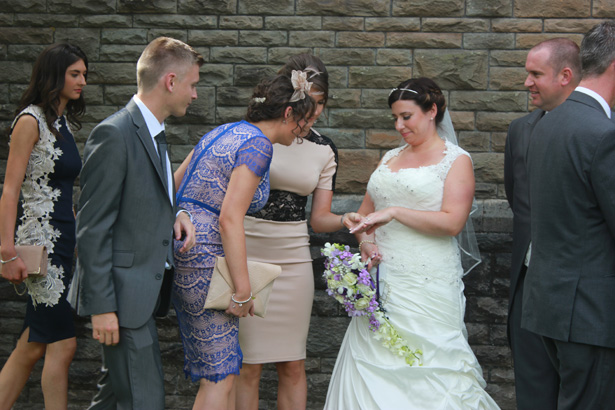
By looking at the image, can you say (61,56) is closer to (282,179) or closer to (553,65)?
(282,179)

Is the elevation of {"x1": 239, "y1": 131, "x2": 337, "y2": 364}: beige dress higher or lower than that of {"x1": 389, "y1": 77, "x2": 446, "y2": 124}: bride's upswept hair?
lower

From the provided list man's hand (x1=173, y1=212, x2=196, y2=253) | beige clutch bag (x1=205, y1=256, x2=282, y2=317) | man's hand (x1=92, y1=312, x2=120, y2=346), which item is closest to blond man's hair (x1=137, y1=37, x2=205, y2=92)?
man's hand (x1=173, y1=212, x2=196, y2=253)

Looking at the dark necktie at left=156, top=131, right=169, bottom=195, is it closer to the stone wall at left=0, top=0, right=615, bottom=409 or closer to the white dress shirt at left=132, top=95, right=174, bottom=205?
the white dress shirt at left=132, top=95, right=174, bottom=205

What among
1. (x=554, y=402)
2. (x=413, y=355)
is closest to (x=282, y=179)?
(x=413, y=355)

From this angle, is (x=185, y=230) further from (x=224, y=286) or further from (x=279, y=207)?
(x=279, y=207)

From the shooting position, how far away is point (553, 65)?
3.76 m

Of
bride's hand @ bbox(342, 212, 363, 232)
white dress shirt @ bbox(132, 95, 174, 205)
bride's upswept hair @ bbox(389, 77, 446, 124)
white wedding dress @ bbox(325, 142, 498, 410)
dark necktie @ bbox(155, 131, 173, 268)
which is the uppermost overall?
bride's upswept hair @ bbox(389, 77, 446, 124)

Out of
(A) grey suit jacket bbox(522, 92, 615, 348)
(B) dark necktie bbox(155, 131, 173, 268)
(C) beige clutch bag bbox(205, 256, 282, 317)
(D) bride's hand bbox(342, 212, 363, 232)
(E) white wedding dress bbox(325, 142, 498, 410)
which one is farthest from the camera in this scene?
(D) bride's hand bbox(342, 212, 363, 232)

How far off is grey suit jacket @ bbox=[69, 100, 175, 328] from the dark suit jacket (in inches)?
77.2

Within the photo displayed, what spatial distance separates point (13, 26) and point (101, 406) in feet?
12.3

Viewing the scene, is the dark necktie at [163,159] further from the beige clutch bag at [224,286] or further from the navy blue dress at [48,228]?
the navy blue dress at [48,228]

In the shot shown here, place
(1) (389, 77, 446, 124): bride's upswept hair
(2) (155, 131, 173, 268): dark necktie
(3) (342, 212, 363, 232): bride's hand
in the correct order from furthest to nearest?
(1) (389, 77, 446, 124): bride's upswept hair < (3) (342, 212, 363, 232): bride's hand < (2) (155, 131, 173, 268): dark necktie

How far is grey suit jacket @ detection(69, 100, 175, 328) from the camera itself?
8.85 ft

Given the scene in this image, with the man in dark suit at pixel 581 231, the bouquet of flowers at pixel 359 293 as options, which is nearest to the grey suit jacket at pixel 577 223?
the man in dark suit at pixel 581 231
